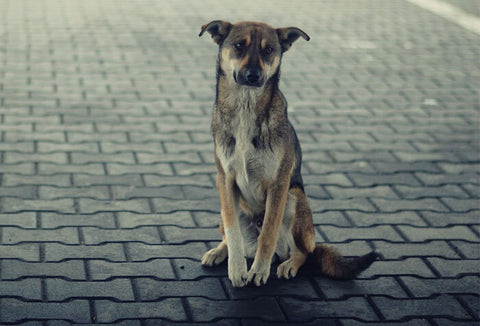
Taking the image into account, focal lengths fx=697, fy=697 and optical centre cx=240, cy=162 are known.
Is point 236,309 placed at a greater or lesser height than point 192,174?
greater

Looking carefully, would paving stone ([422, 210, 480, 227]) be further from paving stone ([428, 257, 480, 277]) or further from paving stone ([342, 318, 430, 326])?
paving stone ([342, 318, 430, 326])

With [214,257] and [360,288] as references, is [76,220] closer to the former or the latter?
[214,257]

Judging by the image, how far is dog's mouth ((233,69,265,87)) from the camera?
149 inches

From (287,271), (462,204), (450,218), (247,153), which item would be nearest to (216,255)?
(287,271)

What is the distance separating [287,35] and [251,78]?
0.47 m

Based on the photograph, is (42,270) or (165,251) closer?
(42,270)

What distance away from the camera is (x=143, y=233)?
15.2 feet

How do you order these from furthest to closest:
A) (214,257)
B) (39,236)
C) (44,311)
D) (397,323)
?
1. (39,236)
2. (214,257)
3. (397,323)
4. (44,311)

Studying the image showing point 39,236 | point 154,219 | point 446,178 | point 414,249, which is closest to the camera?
point 39,236

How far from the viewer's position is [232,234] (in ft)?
13.2

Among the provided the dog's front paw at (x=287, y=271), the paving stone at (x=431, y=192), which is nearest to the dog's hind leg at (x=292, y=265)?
the dog's front paw at (x=287, y=271)

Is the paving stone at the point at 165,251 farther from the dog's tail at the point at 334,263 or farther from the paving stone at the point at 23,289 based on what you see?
the dog's tail at the point at 334,263

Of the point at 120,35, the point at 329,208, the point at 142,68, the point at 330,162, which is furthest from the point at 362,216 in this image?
the point at 120,35

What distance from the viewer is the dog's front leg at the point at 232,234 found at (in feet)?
13.1
